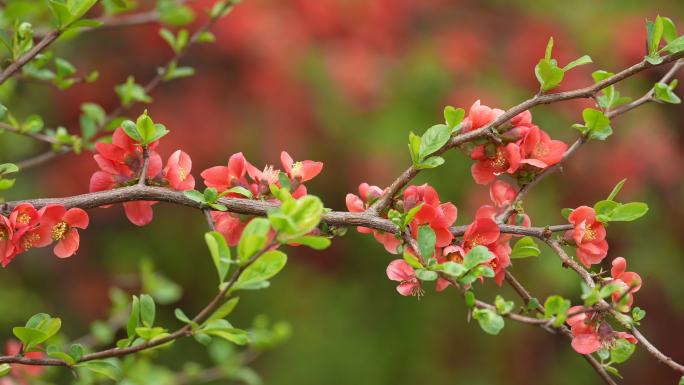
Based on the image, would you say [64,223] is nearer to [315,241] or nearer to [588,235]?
[315,241]

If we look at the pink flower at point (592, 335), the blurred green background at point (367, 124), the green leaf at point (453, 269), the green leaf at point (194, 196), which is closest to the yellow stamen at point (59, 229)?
the green leaf at point (194, 196)

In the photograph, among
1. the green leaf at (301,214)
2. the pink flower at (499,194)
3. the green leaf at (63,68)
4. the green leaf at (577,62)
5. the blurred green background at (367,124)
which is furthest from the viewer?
the blurred green background at (367,124)

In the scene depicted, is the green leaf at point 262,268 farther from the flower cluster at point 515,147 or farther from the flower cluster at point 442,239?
the flower cluster at point 515,147

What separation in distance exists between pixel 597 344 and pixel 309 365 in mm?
2633

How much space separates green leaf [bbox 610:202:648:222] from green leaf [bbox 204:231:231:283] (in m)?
0.34

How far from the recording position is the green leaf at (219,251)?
0.59 metres

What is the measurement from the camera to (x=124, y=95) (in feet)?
3.43

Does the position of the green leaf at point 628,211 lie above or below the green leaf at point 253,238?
below

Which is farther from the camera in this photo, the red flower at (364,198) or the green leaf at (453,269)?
the red flower at (364,198)

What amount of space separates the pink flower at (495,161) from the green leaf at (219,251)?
0.87ft

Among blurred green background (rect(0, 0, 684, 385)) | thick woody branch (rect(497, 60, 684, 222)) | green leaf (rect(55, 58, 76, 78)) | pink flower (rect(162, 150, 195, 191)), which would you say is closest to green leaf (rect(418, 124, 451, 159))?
thick woody branch (rect(497, 60, 684, 222))

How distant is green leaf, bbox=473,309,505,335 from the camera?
594 mm

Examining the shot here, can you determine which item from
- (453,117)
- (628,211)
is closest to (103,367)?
(453,117)

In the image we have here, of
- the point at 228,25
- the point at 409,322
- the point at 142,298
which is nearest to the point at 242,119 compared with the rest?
the point at 228,25
